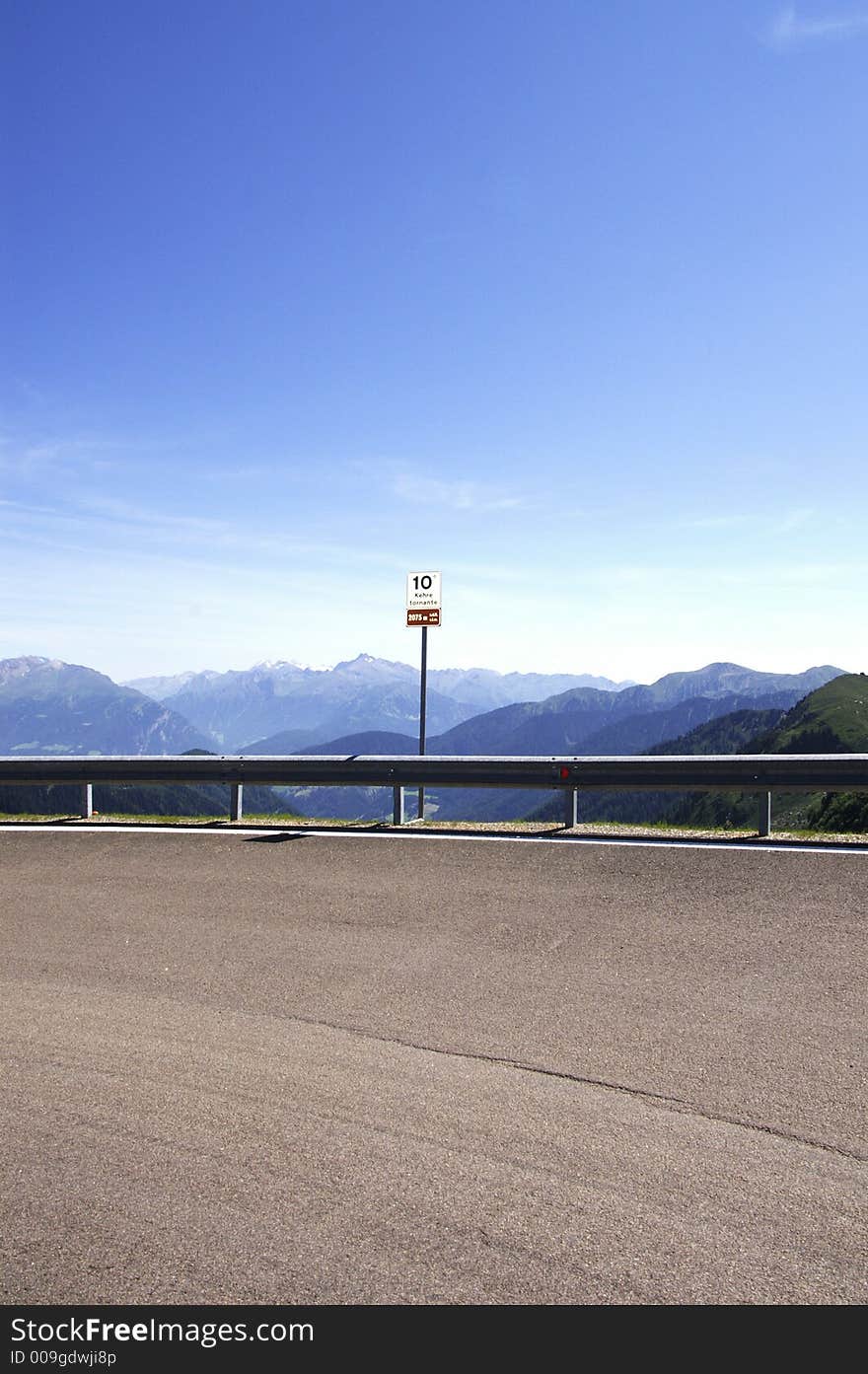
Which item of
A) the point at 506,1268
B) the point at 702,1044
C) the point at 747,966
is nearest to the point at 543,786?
the point at 747,966

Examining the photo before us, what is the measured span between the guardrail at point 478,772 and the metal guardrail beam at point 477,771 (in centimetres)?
1

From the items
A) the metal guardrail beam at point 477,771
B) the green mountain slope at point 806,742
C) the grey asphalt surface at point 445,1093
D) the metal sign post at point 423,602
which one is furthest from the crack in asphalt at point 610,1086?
the green mountain slope at point 806,742

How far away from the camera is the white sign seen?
13.6 metres

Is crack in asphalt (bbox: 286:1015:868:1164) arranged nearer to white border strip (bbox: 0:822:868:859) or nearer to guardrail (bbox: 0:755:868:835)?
white border strip (bbox: 0:822:868:859)

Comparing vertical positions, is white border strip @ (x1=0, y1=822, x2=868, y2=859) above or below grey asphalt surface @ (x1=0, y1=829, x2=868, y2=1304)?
above

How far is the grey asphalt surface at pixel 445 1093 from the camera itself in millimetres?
3270

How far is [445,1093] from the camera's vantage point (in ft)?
15.3

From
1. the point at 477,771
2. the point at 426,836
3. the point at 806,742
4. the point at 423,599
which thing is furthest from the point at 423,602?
the point at 806,742

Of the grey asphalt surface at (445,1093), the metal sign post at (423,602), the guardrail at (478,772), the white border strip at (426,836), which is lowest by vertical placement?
the grey asphalt surface at (445,1093)

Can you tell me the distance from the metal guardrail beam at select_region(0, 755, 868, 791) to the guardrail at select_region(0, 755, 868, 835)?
12 mm

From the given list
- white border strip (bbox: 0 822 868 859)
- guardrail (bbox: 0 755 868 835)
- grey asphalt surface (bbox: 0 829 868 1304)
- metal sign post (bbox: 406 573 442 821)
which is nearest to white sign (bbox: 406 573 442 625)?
metal sign post (bbox: 406 573 442 821)

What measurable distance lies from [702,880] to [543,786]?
3.20 meters

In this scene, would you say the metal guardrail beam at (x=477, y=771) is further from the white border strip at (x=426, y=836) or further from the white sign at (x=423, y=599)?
the white sign at (x=423, y=599)
